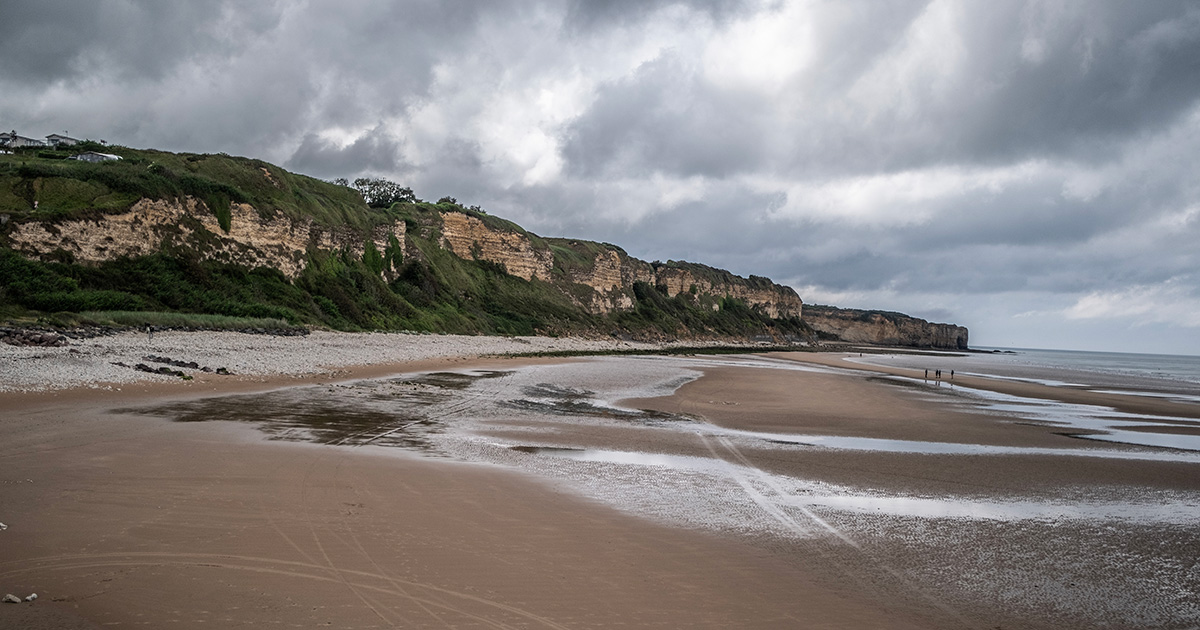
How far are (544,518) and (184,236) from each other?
118 feet

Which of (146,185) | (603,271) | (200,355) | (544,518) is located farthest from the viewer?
(603,271)

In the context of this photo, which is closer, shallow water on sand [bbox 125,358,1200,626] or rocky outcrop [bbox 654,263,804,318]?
shallow water on sand [bbox 125,358,1200,626]

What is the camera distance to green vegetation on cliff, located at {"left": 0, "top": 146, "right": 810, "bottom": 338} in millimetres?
26859

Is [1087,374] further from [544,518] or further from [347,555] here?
[347,555]

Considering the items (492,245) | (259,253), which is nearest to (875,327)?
(492,245)

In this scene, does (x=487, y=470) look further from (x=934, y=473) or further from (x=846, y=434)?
(x=846, y=434)

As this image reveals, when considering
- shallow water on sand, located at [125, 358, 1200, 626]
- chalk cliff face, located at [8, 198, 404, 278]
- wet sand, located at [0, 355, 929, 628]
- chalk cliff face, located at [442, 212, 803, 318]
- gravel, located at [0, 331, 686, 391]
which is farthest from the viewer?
chalk cliff face, located at [442, 212, 803, 318]

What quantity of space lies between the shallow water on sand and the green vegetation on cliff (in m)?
18.4

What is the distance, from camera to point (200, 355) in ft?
58.3

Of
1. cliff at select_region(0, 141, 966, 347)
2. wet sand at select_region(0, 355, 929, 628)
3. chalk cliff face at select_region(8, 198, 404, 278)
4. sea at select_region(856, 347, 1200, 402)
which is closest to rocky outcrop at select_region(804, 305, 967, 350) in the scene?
sea at select_region(856, 347, 1200, 402)

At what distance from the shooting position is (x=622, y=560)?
16.5ft

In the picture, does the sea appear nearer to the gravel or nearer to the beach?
the beach

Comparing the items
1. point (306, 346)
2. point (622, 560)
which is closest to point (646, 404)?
point (622, 560)

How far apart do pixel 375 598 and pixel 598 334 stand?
2583 inches
